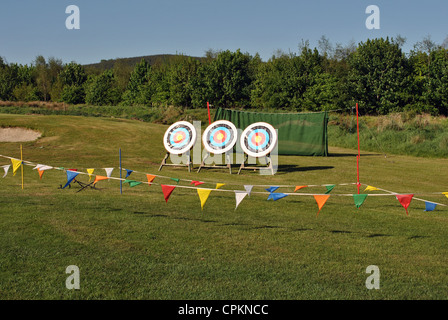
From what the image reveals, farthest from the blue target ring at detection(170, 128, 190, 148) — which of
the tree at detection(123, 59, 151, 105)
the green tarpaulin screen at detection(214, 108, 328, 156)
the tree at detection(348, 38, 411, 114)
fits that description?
the tree at detection(123, 59, 151, 105)

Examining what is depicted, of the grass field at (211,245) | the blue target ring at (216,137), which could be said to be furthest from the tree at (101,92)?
the grass field at (211,245)

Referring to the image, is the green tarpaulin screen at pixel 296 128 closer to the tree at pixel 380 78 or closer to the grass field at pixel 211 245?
the grass field at pixel 211 245

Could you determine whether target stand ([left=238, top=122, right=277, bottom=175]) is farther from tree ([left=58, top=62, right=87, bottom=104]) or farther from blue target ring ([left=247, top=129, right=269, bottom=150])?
tree ([left=58, top=62, right=87, bottom=104])

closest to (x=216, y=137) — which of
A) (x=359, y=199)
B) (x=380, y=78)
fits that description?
(x=359, y=199)

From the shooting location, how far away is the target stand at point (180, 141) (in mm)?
18736

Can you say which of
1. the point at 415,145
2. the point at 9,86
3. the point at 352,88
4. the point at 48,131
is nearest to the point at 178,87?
the point at 352,88

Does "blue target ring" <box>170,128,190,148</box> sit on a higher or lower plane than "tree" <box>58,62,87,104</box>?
lower

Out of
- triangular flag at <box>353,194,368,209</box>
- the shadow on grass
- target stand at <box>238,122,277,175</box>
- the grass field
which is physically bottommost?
the shadow on grass

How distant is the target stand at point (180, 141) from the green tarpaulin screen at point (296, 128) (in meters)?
6.15

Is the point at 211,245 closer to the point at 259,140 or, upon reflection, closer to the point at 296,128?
the point at 259,140

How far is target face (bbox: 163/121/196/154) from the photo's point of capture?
744 inches

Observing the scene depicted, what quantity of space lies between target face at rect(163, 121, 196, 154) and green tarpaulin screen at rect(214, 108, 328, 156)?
19.9 ft

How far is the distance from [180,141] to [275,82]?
47708 millimetres

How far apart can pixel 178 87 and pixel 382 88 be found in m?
33.4
